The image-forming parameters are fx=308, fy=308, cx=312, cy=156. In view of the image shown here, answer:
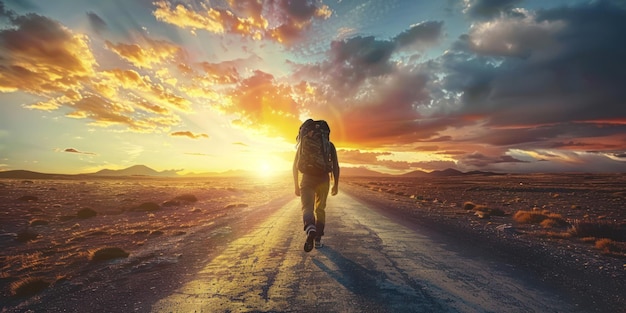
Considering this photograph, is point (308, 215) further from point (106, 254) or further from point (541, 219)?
point (541, 219)

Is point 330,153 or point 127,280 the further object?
point 330,153

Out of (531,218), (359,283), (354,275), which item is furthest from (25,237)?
(531,218)

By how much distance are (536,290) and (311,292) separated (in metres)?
3.60

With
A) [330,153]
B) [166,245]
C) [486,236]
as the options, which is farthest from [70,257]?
[486,236]

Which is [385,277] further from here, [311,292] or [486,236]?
[486,236]

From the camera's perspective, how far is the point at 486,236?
10.4 metres

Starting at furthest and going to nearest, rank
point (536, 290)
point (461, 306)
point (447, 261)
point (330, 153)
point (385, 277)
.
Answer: point (330, 153), point (447, 261), point (385, 277), point (536, 290), point (461, 306)

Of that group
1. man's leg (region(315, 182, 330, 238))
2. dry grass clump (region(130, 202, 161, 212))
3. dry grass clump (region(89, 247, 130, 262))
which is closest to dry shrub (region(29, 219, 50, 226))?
dry grass clump (region(130, 202, 161, 212))

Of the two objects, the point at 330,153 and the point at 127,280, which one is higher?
the point at 330,153

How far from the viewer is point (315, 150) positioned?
22.4 ft

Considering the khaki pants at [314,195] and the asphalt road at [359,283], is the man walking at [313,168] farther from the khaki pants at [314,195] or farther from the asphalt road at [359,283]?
the asphalt road at [359,283]

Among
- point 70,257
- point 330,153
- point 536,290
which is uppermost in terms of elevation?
point 330,153

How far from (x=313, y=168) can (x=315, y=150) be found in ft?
1.32

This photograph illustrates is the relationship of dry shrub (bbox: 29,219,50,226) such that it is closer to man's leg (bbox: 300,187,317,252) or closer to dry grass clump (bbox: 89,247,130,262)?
dry grass clump (bbox: 89,247,130,262)
